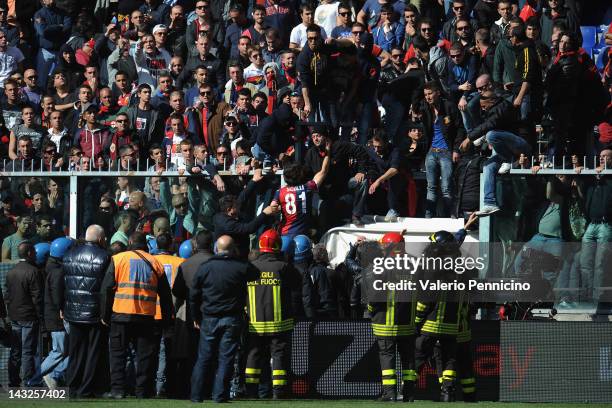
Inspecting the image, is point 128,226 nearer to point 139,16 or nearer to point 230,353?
point 230,353

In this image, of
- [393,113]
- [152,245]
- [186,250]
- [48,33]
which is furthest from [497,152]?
[48,33]

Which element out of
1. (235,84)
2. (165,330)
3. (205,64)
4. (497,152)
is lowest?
(165,330)

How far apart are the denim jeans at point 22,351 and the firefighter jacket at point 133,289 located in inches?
67.2

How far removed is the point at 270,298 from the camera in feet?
47.1

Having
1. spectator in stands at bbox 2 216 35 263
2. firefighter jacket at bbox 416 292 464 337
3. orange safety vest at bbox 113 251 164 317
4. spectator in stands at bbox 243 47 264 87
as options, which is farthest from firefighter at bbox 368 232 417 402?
spectator in stands at bbox 243 47 264 87

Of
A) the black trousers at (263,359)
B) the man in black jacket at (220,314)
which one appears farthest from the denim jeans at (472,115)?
the man in black jacket at (220,314)

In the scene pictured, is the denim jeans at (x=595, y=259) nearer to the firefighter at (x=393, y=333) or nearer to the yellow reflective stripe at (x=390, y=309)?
the firefighter at (x=393, y=333)

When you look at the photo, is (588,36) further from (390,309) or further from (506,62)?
(390,309)

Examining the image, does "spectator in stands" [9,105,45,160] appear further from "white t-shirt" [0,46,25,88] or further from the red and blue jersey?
the red and blue jersey

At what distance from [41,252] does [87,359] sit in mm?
2133

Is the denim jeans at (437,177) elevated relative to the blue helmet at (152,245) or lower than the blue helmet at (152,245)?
elevated

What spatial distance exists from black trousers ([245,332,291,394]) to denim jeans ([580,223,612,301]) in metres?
3.69

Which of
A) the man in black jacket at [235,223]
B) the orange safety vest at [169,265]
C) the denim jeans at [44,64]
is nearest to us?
the orange safety vest at [169,265]

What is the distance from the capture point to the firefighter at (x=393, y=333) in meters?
14.1
